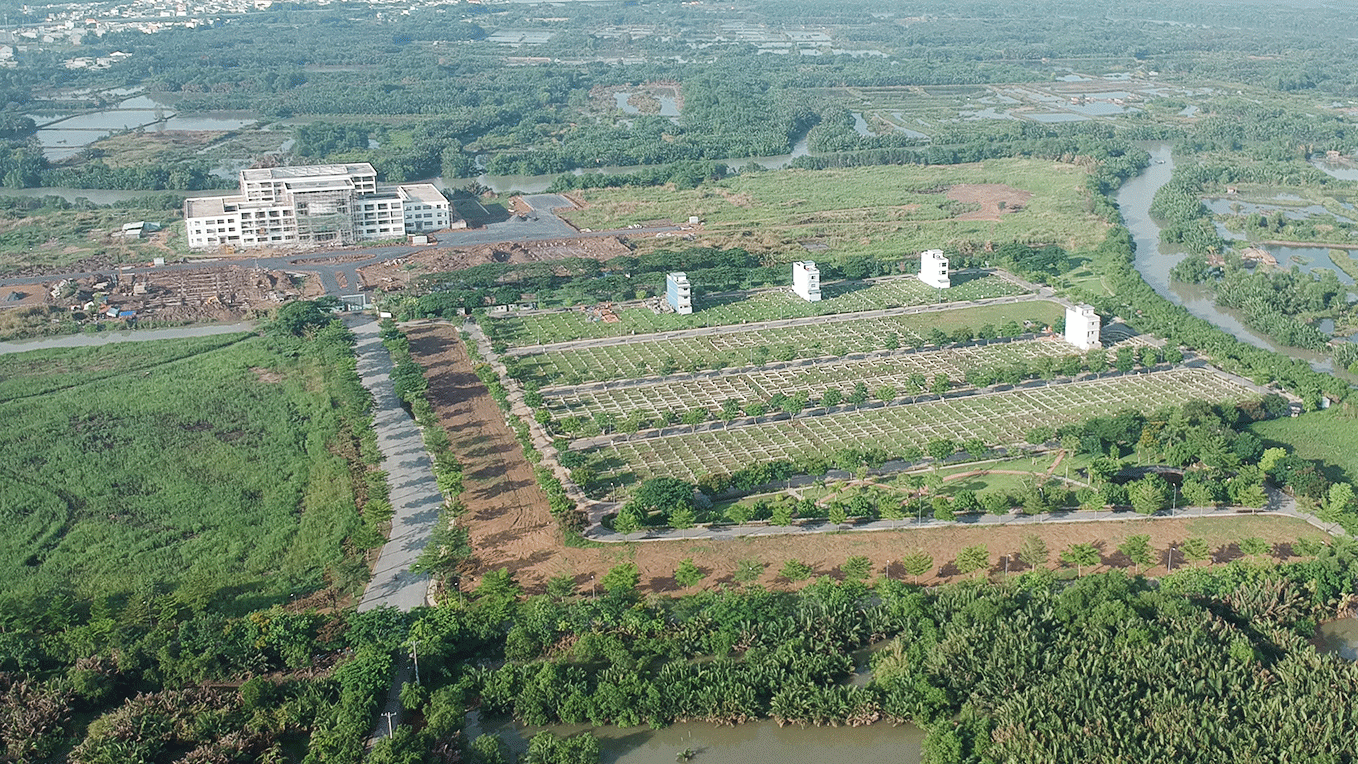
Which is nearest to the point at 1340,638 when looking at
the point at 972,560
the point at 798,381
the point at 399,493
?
the point at 972,560

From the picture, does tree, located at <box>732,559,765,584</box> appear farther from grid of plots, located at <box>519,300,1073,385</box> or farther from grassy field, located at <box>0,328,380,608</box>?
grid of plots, located at <box>519,300,1073,385</box>

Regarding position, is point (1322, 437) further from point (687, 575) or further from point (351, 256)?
point (351, 256)

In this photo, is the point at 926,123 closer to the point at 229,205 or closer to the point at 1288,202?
the point at 1288,202

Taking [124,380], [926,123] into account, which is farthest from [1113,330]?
[926,123]

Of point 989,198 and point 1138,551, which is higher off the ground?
point 989,198

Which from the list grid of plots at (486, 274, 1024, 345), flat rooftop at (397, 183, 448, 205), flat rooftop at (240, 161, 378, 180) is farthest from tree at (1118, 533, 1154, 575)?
flat rooftop at (240, 161, 378, 180)

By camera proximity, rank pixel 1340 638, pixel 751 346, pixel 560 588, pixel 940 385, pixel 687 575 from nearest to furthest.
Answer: pixel 1340 638
pixel 560 588
pixel 687 575
pixel 940 385
pixel 751 346
